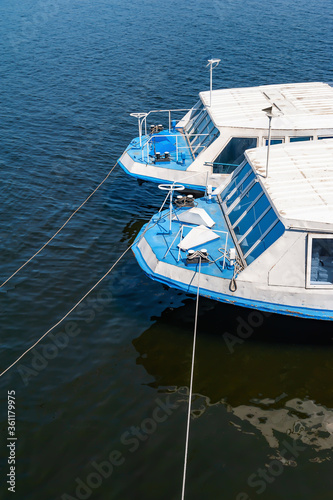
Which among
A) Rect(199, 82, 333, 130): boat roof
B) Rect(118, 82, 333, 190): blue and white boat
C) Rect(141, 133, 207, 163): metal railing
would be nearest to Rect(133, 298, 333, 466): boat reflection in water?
Rect(118, 82, 333, 190): blue and white boat

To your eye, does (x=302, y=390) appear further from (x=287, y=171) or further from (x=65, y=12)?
(x=65, y=12)

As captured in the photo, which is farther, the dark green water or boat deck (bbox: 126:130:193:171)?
boat deck (bbox: 126:130:193:171)

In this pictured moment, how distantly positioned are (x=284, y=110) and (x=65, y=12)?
5496 cm

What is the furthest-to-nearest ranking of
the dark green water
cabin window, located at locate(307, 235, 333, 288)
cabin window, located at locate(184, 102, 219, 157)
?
cabin window, located at locate(184, 102, 219, 157) < cabin window, located at locate(307, 235, 333, 288) < the dark green water

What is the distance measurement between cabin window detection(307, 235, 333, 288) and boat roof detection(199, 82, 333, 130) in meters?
8.21

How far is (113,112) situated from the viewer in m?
36.1

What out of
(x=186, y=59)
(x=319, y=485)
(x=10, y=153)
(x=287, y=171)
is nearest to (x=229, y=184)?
(x=287, y=171)

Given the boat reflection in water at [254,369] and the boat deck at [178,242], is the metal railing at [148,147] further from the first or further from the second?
the boat reflection in water at [254,369]

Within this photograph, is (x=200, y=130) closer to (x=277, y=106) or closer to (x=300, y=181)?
(x=277, y=106)

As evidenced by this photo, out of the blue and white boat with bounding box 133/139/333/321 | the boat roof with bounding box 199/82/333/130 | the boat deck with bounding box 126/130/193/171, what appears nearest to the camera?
the blue and white boat with bounding box 133/139/333/321

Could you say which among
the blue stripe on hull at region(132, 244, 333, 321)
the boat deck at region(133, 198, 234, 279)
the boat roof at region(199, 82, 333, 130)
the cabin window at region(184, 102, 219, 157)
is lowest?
Answer: the blue stripe on hull at region(132, 244, 333, 321)

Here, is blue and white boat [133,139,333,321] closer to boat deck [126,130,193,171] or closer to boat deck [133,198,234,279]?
boat deck [133,198,234,279]

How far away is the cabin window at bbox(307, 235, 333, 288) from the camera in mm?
14914

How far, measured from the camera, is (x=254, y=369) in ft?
51.3
